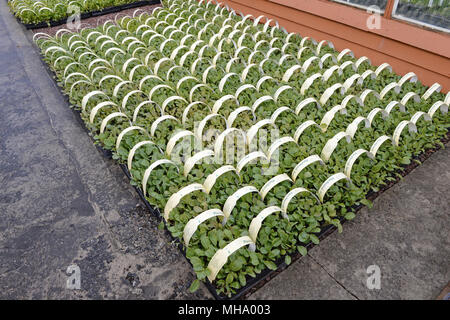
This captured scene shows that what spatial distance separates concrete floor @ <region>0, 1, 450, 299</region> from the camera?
2484mm

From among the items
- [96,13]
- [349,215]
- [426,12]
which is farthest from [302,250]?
[96,13]

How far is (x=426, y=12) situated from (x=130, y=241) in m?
5.52

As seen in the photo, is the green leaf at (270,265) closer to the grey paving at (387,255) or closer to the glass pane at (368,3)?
the grey paving at (387,255)

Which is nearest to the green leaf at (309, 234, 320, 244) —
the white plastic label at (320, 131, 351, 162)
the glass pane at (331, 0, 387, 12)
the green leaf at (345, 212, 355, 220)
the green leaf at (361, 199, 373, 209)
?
the green leaf at (345, 212, 355, 220)

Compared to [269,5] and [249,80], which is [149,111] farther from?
[269,5]

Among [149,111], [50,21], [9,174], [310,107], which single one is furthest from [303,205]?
[50,21]

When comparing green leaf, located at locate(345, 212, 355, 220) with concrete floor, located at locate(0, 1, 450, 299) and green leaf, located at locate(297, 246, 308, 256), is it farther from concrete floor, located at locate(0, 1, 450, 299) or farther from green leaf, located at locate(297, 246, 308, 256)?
green leaf, located at locate(297, 246, 308, 256)

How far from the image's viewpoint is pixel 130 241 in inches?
113

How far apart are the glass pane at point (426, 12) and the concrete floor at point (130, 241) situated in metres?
2.29

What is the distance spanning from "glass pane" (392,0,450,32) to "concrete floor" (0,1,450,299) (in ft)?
7.50

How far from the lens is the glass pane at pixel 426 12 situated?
4539 mm

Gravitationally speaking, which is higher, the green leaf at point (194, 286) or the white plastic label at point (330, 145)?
the white plastic label at point (330, 145)

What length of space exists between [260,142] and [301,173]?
Result: 67 cm

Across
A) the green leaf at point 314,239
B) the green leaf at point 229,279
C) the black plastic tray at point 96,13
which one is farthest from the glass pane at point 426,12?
the black plastic tray at point 96,13
